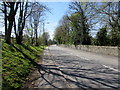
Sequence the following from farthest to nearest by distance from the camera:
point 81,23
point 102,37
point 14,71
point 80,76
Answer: point 81,23 → point 102,37 → point 14,71 → point 80,76

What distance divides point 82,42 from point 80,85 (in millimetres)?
30394

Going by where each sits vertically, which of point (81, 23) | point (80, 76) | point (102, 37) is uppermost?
point (81, 23)

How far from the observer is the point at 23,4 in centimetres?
2164

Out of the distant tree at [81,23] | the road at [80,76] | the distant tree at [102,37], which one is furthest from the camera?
the distant tree at [81,23]

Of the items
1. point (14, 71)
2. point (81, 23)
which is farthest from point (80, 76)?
point (81, 23)

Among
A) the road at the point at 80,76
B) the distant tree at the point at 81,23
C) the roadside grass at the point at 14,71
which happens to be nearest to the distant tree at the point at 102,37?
the distant tree at the point at 81,23

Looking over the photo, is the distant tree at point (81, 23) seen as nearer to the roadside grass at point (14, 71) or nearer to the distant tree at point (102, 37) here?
the distant tree at point (102, 37)

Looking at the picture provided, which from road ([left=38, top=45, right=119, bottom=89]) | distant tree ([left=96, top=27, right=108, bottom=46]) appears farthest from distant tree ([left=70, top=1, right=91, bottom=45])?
road ([left=38, top=45, right=119, bottom=89])

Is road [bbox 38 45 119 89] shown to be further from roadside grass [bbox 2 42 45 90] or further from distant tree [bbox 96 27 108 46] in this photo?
distant tree [bbox 96 27 108 46]

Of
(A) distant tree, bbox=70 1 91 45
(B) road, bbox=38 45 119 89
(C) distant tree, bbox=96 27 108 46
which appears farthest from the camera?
(A) distant tree, bbox=70 1 91 45

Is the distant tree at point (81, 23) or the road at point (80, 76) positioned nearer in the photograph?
the road at point (80, 76)

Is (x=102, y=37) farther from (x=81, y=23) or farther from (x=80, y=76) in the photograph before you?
(x=80, y=76)

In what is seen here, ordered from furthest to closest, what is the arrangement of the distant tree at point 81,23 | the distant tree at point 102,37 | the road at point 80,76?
1. the distant tree at point 81,23
2. the distant tree at point 102,37
3. the road at point 80,76

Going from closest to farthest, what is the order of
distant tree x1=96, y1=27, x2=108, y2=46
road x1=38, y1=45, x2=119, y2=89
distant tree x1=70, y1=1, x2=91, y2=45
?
road x1=38, y1=45, x2=119, y2=89 → distant tree x1=96, y1=27, x2=108, y2=46 → distant tree x1=70, y1=1, x2=91, y2=45
